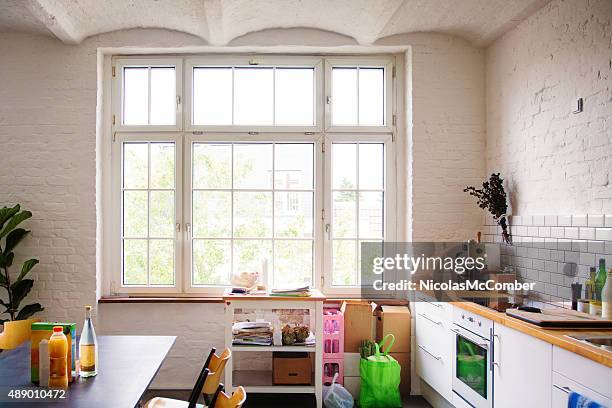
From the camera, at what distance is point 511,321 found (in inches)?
120

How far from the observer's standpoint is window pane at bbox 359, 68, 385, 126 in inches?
202

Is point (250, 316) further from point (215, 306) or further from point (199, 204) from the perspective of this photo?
point (199, 204)

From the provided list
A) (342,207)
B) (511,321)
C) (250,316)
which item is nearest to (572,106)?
(511,321)

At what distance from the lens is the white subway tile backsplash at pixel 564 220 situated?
3.59 meters

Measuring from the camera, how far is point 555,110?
12.5ft

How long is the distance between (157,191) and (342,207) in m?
1.75

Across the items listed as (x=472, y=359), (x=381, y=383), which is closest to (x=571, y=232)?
(x=472, y=359)

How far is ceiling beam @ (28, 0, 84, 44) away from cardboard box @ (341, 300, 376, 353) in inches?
132

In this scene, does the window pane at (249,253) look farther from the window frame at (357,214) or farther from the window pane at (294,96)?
the window pane at (294,96)

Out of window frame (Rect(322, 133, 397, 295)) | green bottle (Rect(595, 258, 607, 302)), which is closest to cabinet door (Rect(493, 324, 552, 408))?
green bottle (Rect(595, 258, 607, 302))

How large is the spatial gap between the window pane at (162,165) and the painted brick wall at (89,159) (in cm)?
53

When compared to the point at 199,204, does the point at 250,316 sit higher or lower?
lower

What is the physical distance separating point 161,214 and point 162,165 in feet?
1.51

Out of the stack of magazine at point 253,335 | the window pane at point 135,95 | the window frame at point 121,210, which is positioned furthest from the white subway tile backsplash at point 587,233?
the window pane at point 135,95
